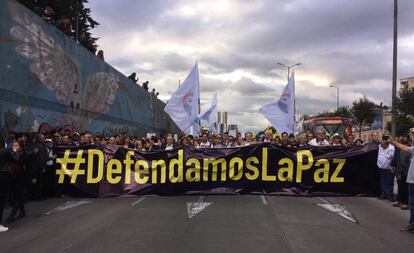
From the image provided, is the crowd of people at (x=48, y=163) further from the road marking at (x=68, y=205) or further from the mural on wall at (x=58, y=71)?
the mural on wall at (x=58, y=71)

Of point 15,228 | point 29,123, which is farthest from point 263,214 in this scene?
point 29,123

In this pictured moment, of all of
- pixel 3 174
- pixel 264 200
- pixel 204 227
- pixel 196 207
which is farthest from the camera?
pixel 264 200

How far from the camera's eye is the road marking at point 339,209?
10164 millimetres

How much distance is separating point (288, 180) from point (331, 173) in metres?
1.19

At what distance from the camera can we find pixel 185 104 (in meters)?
20.0

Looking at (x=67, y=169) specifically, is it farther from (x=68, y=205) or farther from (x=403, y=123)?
(x=403, y=123)

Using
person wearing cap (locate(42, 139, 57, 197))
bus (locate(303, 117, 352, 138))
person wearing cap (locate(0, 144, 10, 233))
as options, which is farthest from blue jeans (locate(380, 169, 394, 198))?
bus (locate(303, 117, 352, 138))

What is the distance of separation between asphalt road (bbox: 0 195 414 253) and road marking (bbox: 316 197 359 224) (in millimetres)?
153

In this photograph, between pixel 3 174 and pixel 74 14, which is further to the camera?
pixel 74 14

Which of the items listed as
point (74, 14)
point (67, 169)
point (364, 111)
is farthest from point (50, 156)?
point (364, 111)

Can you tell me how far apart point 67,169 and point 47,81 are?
5.03 m

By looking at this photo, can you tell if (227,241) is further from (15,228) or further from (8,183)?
(8,183)

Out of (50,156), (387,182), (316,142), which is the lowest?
(387,182)

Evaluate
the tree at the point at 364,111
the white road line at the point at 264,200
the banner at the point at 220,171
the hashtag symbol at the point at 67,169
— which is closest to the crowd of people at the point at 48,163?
the hashtag symbol at the point at 67,169
